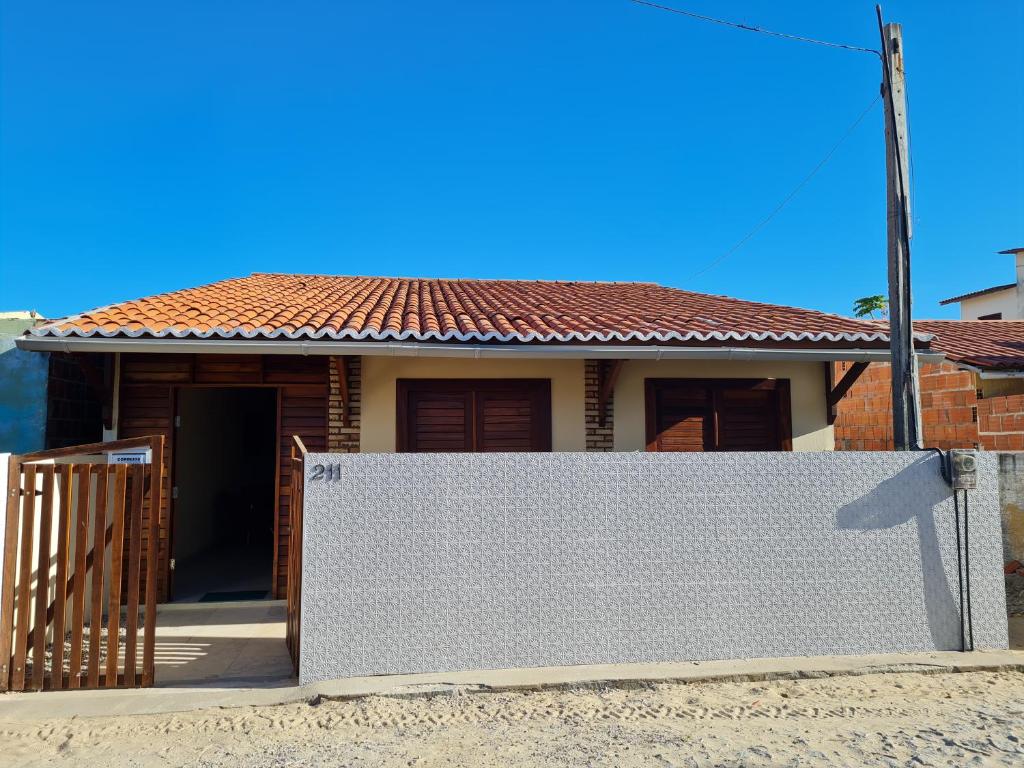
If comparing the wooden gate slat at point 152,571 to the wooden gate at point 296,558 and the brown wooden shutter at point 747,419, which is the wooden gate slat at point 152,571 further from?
the brown wooden shutter at point 747,419

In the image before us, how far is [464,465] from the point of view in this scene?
15.7 ft

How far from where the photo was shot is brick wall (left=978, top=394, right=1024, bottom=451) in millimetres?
8906

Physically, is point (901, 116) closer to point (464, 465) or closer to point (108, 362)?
point (464, 465)

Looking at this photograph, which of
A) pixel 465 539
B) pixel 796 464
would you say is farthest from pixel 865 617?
pixel 465 539

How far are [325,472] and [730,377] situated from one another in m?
5.13

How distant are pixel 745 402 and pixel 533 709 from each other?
4.93 m

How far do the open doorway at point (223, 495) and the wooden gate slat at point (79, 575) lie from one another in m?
2.61

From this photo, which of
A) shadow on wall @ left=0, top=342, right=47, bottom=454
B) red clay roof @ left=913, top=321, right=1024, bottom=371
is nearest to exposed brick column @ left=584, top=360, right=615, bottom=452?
red clay roof @ left=913, top=321, right=1024, bottom=371

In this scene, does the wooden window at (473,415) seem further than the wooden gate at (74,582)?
Yes

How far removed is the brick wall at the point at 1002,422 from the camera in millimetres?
8906

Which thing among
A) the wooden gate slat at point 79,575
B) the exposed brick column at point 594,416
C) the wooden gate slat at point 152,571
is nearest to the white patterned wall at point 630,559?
the wooden gate slat at point 152,571

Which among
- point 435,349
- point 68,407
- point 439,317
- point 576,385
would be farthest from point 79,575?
point 576,385

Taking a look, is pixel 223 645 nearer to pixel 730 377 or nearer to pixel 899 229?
pixel 730 377

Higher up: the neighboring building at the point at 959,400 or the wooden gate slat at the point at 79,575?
the neighboring building at the point at 959,400
